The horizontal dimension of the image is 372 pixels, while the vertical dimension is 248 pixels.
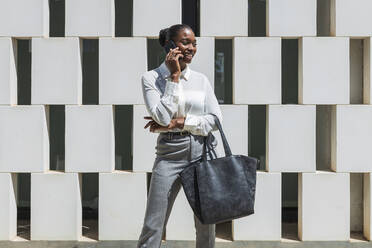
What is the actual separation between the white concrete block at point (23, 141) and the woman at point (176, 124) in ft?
7.05

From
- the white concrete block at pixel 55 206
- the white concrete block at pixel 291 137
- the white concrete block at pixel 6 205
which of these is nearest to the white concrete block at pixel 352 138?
the white concrete block at pixel 291 137

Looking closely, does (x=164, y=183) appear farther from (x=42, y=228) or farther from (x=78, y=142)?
(x=42, y=228)

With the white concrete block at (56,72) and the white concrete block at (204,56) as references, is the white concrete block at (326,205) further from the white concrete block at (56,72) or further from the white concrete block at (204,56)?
the white concrete block at (56,72)

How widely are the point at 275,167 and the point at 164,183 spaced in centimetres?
209

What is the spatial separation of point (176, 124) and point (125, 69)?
199 cm

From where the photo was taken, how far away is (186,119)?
339 cm

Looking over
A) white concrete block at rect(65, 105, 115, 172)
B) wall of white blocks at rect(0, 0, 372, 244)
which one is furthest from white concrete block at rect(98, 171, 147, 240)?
white concrete block at rect(65, 105, 115, 172)

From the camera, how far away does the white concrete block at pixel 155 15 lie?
5188 millimetres

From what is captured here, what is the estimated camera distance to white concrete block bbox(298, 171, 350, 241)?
207 inches

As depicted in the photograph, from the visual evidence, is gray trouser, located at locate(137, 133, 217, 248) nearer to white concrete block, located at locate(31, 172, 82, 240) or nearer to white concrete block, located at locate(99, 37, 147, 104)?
white concrete block, located at locate(99, 37, 147, 104)

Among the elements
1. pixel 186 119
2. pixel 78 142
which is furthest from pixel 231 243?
pixel 186 119

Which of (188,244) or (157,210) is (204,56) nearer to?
(188,244)

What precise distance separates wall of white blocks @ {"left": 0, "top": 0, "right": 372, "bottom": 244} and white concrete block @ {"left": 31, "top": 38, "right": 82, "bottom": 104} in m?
0.01

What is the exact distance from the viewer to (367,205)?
5363 mm
